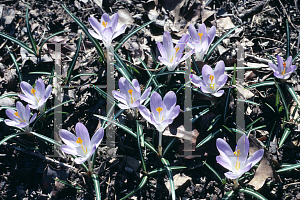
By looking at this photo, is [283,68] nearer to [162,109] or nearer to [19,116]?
[162,109]

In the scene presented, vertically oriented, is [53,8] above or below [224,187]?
above

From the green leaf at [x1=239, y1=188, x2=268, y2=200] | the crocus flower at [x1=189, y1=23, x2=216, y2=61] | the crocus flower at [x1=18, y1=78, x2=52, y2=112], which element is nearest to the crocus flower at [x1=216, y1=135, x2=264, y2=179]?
the green leaf at [x1=239, y1=188, x2=268, y2=200]

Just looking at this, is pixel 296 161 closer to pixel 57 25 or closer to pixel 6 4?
pixel 57 25

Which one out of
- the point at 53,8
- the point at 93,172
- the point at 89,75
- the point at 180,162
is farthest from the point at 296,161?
the point at 53,8

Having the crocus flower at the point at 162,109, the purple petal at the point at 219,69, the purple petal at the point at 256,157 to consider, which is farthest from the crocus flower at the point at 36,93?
the purple petal at the point at 256,157

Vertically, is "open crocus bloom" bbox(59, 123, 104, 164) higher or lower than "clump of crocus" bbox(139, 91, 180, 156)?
lower

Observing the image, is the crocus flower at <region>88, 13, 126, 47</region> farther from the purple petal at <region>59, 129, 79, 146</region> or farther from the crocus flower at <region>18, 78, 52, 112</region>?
the purple petal at <region>59, 129, 79, 146</region>

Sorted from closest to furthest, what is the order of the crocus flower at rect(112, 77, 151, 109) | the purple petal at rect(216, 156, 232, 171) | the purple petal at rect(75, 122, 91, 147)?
1. the purple petal at rect(216, 156, 232, 171)
2. the purple petal at rect(75, 122, 91, 147)
3. the crocus flower at rect(112, 77, 151, 109)
